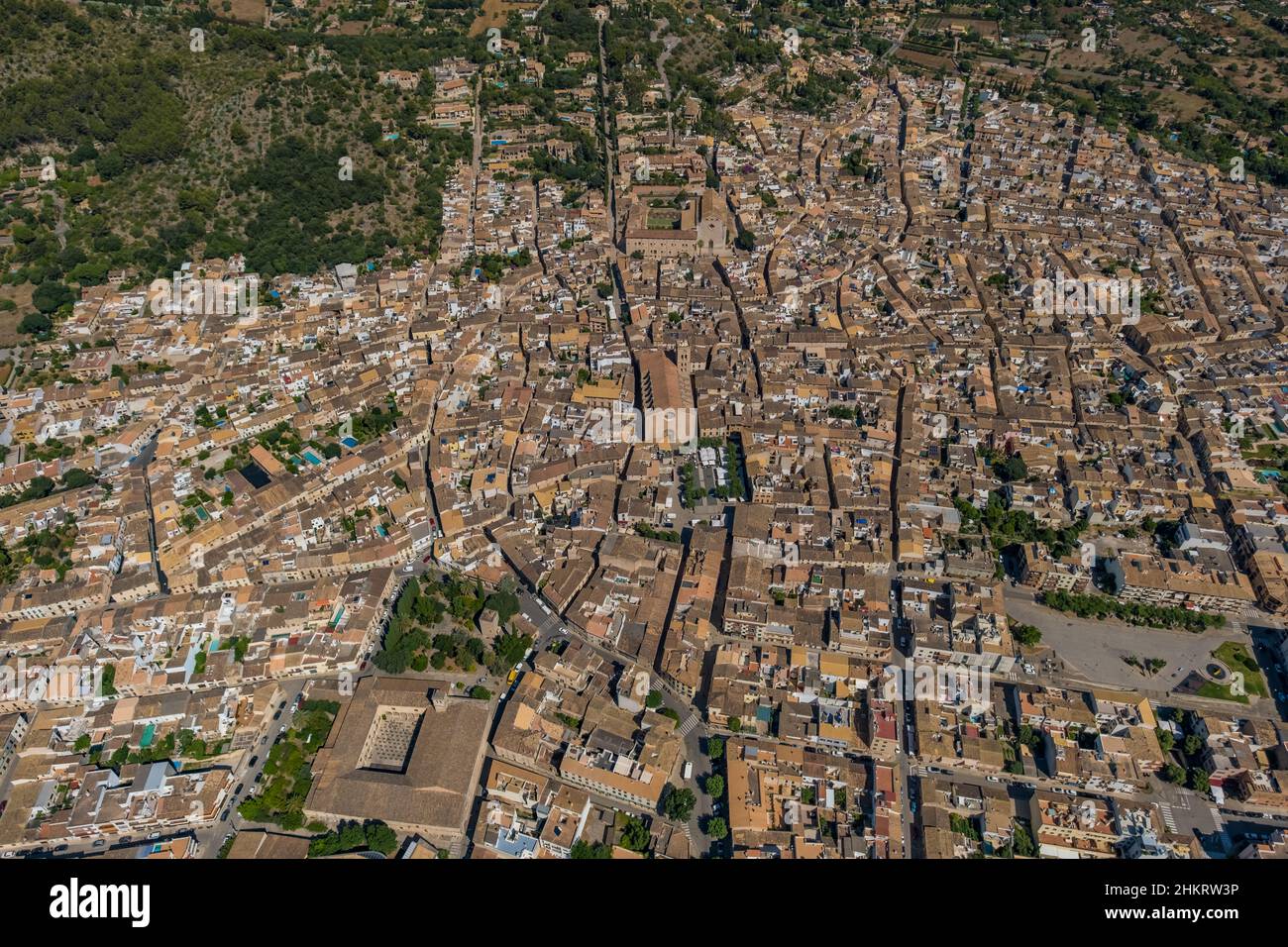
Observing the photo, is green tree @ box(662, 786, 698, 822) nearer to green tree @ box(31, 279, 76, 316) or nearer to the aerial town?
the aerial town

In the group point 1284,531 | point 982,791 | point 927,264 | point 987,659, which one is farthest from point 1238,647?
point 927,264

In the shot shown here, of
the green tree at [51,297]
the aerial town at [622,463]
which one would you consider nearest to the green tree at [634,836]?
the aerial town at [622,463]

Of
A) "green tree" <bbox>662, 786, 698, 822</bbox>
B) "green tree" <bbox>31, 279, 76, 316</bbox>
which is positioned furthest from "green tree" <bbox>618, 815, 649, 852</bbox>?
"green tree" <bbox>31, 279, 76, 316</bbox>

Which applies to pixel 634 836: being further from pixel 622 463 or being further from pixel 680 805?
pixel 622 463

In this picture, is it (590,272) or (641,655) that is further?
(590,272)

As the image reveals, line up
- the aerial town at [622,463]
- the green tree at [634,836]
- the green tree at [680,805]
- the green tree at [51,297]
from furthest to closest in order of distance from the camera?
the green tree at [51,297]
the aerial town at [622,463]
the green tree at [680,805]
the green tree at [634,836]

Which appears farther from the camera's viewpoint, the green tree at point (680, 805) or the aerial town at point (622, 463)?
the aerial town at point (622, 463)

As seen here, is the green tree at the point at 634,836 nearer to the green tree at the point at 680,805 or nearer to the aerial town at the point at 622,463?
the aerial town at the point at 622,463
